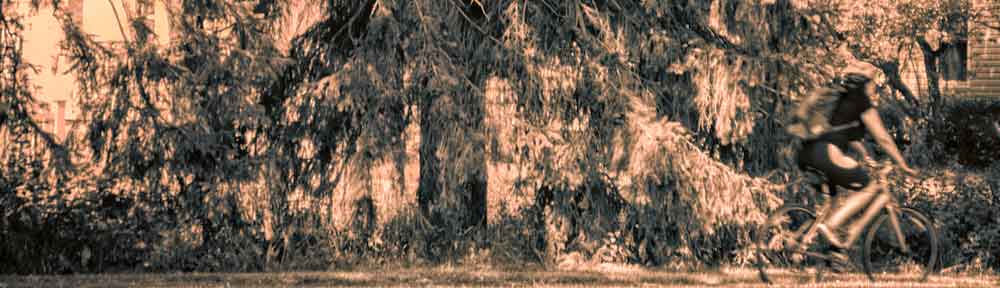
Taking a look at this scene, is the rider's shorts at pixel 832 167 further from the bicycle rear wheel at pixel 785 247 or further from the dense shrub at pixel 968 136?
the dense shrub at pixel 968 136

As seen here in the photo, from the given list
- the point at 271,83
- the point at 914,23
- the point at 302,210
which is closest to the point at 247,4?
the point at 271,83

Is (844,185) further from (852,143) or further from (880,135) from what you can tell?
(880,135)

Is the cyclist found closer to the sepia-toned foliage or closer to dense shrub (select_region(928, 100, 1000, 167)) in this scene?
the sepia-toned foliage

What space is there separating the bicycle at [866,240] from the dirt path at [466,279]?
20 cm

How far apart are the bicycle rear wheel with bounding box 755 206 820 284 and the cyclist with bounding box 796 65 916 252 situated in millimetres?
508

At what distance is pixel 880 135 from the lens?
→ 7164 mm

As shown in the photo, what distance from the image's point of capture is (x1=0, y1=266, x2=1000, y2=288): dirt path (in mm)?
8578

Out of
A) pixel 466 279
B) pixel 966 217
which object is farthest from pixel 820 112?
pixel 966 217

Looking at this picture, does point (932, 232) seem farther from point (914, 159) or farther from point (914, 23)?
point (914, 23)

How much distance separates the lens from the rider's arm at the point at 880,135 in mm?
7141

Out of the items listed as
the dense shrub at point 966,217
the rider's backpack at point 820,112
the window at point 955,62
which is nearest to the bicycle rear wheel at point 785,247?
the rider's backpack at point 820,112

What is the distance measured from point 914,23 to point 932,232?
7.92 metres

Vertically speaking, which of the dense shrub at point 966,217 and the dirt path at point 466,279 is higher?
the dense shrub at point 966,217

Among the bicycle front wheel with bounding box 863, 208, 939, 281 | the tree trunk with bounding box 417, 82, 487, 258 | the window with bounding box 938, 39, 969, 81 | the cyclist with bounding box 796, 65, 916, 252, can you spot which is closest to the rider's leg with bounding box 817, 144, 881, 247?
the cyclist with bounding box 796, 65, 916, 252
